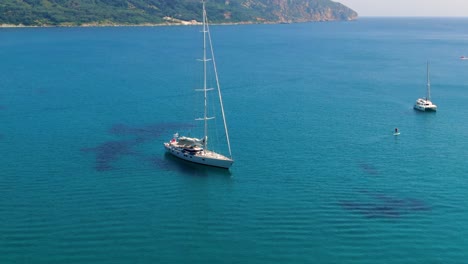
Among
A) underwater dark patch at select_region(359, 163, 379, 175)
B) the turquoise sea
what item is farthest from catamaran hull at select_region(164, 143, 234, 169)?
underwater dark patch at select_region(359, 163, 379, 175)

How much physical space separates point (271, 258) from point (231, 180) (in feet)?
79.6

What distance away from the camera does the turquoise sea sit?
187 ft

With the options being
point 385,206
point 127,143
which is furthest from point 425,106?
point 127,143

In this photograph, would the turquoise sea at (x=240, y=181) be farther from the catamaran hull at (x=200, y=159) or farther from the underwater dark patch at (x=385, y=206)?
the catamaran hull at (x=200, y=159)

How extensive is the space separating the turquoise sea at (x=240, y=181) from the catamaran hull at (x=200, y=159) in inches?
53.4

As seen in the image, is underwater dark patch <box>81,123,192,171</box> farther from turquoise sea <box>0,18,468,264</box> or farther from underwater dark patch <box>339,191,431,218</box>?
underwater dark patch <box>339,191,431,218</box>

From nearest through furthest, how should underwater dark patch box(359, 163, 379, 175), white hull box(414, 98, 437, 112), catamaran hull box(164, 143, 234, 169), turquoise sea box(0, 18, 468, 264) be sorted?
turquoise sea box(0, 18, 468, 264)
underwater dark patch box(359, 163, 379, 175)
catamaran hull box(164, 143, 234, 169)
white hull box(414, 98, 437, 112)

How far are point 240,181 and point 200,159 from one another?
939 cm

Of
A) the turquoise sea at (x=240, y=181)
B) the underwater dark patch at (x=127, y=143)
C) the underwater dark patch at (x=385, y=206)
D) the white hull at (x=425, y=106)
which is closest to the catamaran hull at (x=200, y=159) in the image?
the turquoise sea at (x=240, y=181)

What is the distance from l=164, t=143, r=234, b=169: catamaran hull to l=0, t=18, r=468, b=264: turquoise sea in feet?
4.45

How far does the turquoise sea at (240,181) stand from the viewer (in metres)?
57.1

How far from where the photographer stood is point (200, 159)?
83.2m

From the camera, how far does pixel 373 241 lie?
5816 cm

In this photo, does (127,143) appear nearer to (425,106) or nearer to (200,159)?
(200,159)
